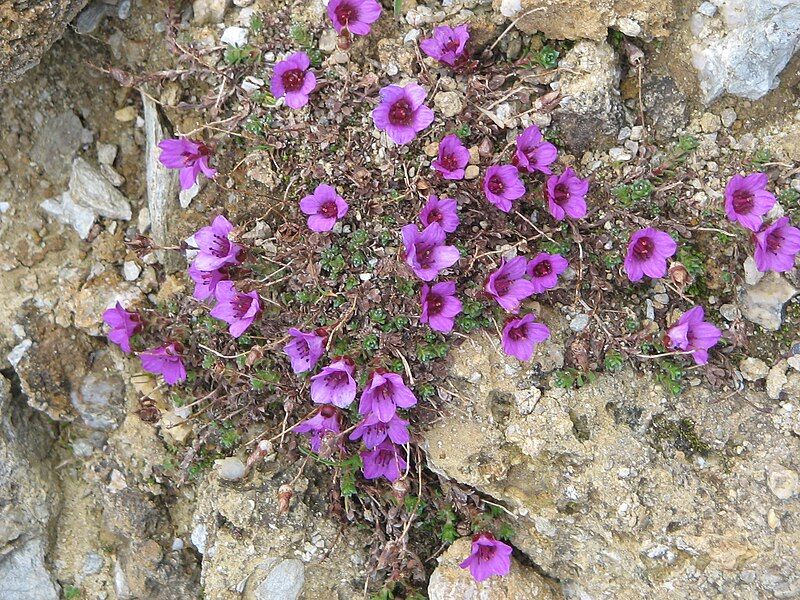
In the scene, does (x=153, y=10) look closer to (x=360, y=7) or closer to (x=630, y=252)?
(x=360, y=7)

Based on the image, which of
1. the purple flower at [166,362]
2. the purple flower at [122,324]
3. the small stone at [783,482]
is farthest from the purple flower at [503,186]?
the purple flower at [122,324]

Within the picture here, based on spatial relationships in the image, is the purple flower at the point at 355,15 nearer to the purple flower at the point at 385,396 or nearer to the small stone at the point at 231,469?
the purple flower at the point at 385,396

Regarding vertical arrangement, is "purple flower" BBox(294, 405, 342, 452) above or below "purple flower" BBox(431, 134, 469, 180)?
below

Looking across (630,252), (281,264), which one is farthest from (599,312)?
(281,264)

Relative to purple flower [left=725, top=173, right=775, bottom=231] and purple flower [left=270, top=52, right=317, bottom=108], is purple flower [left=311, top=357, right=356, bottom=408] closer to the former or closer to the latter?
purple flower [left=270, top=52, right=317, bottom=108]

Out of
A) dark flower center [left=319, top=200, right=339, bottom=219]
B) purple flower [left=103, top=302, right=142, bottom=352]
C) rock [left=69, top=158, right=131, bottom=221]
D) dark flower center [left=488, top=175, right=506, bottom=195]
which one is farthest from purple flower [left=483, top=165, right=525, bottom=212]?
rock [left=69, top=158, right=131, bottom=221]

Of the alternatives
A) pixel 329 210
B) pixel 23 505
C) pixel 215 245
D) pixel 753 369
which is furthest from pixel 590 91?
pixel 23 505

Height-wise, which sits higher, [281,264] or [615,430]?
[281,264]
